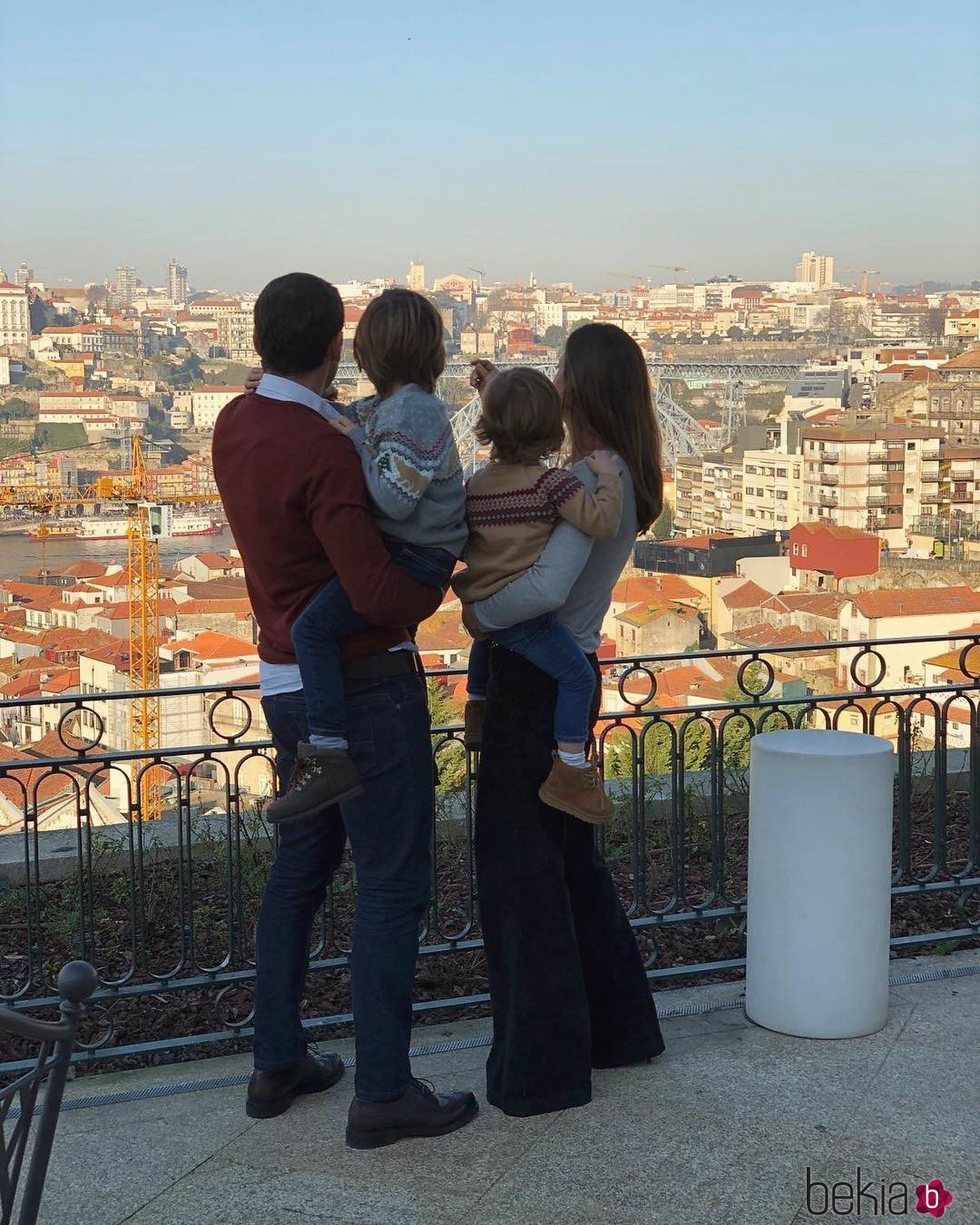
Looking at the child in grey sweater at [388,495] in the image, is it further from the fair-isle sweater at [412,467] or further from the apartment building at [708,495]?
the apartment building at [708,495]

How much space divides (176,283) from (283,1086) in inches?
6726

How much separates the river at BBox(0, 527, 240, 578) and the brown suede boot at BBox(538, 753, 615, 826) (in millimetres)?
77020

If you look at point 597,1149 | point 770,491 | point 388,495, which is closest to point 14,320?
point 770,491

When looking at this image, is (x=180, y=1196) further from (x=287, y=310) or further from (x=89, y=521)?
(x=89, y=521)

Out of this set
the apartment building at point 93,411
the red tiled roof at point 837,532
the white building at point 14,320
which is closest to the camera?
the red tiled roof at point 837,532

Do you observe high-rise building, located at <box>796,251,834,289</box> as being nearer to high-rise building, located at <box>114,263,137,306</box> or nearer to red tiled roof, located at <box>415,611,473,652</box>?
high-rise building, located at <box>114,263,137,306</box>

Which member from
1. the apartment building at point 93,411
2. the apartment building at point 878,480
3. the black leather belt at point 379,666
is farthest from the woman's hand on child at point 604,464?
the apartment building at point 93,411

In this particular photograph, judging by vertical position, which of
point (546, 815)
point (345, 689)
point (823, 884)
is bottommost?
point (823, 884)

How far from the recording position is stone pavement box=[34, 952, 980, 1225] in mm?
2371

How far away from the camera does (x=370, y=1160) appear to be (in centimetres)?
255

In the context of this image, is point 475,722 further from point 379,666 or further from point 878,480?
point 878,480

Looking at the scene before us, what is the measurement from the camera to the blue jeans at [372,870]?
2516 mm
